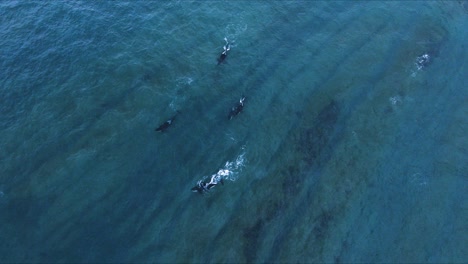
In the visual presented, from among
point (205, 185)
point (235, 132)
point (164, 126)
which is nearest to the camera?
point (205, 185)

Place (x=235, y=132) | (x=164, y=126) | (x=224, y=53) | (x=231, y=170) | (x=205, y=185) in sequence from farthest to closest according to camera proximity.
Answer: (x=224, y=53), (x=235, y=132), (x=164, y=126), (x=231, y=170), (x=205, y=185)

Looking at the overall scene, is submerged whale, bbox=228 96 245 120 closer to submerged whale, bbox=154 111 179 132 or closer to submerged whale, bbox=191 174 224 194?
submerged whale, bbox=154 111 179 132

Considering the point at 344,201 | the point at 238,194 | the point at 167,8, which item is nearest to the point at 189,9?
the point at 167,8

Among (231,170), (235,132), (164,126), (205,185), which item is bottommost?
(205,185)

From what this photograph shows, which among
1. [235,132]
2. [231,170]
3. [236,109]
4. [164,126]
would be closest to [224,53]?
[236,109]

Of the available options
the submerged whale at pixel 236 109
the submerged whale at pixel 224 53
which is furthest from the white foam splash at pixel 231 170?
the submerged whale at pixel 224 53

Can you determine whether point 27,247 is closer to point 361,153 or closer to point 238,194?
point 238,194

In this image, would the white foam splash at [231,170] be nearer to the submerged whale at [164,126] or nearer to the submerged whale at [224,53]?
the submerged whale at [164,126]

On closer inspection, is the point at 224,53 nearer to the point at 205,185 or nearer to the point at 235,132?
the point at 235,132
